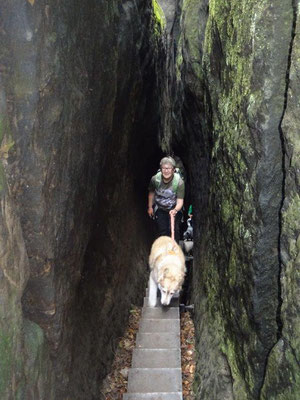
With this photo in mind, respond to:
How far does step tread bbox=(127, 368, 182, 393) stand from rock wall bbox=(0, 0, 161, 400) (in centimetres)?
49

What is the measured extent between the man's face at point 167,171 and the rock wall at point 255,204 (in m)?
1.64

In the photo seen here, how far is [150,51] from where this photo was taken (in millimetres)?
9312

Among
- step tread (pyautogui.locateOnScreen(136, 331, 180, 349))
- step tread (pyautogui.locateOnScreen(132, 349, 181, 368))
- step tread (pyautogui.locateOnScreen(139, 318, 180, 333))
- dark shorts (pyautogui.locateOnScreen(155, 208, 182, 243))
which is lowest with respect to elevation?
step tread (pyautogui.locateOnScreen(132, 349, 181, 368))

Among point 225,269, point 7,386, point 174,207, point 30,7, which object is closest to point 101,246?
point 225,269

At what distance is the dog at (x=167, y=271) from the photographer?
20.0ft

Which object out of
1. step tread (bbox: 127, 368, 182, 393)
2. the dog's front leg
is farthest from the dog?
step tread (bbox: 127, 368, 182, 393)

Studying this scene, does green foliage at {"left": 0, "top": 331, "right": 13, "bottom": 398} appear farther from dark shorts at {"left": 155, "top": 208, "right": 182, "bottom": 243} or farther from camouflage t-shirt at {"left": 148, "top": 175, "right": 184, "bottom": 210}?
dark shorts at {"left": 155, "top": 208, "right": 182, "bottom": 243}

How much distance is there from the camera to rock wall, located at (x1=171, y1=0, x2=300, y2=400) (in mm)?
2822

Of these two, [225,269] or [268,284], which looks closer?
[268,284]

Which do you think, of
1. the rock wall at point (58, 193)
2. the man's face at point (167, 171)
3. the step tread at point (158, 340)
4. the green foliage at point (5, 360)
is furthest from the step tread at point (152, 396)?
the man's face at point (167, 171)

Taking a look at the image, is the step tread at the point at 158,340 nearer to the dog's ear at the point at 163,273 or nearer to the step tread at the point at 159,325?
the step tread at the point at 159,325

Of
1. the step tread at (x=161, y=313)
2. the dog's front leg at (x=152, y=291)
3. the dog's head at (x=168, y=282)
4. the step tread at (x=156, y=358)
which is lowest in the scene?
the step tread at (x=156, y=358)

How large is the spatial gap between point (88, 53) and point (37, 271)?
257cm

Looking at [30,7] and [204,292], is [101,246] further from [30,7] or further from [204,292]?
[30,7]
